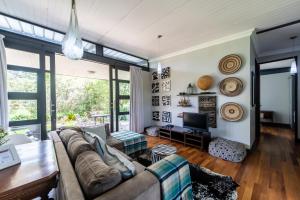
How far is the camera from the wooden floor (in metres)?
1.78

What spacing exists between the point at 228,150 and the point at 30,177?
9.75 ft

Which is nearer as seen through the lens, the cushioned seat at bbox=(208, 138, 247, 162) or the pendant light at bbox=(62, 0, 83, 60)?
the pendant light at bbox=(62, 0, 83, 60)

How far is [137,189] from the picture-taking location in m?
0.88

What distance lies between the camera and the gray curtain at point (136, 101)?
14.4 feet

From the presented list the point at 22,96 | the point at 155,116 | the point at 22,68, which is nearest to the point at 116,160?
the point at 22,96

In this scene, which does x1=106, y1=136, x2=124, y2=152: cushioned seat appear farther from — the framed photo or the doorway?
the doorway

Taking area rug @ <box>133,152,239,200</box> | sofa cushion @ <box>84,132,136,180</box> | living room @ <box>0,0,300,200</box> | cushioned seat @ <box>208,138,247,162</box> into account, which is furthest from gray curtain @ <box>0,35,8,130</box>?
cushioned seat @ <box>208,138,247,162</box>

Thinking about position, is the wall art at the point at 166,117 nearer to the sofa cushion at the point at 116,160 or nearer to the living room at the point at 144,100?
the living room at the point at 144,100

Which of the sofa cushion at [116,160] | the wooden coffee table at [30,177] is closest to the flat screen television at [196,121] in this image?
the sofa cushion at [116,160]

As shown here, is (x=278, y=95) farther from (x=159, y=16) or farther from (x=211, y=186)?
(x=159, y=16)

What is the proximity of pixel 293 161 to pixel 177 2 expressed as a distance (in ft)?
11.9

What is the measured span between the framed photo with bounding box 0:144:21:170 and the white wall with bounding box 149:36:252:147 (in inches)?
142

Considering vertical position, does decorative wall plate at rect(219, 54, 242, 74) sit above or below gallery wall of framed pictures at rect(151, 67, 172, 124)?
above

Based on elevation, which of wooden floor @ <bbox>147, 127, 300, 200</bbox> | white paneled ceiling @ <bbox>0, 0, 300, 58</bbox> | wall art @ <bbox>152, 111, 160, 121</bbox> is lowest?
wooden floor @ <bbox>147, 127, 300, 200</bbox>
